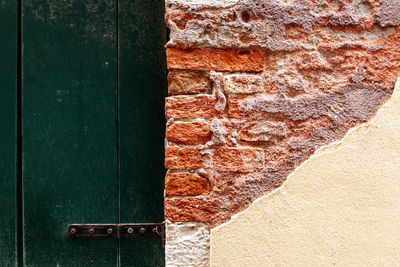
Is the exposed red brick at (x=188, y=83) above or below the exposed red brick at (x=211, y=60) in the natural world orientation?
below

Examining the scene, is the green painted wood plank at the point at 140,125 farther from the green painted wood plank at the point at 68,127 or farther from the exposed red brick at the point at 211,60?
the exposed red brick at the point at 211,60

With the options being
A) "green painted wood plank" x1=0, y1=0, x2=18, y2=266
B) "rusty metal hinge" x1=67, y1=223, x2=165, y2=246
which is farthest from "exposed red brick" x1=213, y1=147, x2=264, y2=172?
"green painted wood plank" x1=0, y1=0, x2=18, y2=266

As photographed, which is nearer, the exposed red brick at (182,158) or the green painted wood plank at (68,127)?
the exposed red brick at (182,158)

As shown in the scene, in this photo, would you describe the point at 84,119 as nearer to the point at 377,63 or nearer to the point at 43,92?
the point at 43,92

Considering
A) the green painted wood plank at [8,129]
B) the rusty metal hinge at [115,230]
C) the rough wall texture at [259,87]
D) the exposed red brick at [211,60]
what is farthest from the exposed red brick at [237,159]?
the green painted wood plank at [8,129]

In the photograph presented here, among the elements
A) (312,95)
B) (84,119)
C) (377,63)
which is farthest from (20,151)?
(377,63)

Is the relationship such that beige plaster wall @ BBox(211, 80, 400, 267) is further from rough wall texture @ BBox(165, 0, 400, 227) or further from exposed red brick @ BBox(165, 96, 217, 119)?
exposed red brick @ BBox(165, 96, 217, 119)

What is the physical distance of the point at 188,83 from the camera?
1034mm

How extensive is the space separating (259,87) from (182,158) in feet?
1.04

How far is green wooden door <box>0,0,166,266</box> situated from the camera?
124 cm

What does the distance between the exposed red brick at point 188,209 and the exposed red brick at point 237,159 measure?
0.38 ft

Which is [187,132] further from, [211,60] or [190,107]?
[211,60]

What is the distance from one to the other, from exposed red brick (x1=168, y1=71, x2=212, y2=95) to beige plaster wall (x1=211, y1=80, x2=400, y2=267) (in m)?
0.38

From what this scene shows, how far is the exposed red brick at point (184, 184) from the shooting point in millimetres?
1021
